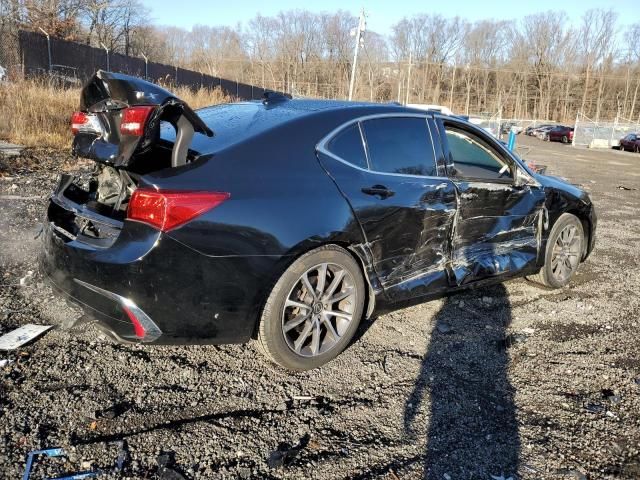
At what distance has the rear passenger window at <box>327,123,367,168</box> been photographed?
3.23m

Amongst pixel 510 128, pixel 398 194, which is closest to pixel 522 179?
pixel 398 194

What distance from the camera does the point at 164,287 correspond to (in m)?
2.58

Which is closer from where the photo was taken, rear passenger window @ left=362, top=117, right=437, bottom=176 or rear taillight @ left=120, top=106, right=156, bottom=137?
rear taillight @ left=120, top=106, right=156, bottom=137

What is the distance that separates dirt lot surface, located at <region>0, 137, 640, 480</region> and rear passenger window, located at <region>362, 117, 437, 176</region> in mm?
1220

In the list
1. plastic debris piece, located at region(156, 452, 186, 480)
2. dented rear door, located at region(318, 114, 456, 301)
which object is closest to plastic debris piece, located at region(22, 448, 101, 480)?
plastic debris piece, located at region(156, 452, 186, 480)

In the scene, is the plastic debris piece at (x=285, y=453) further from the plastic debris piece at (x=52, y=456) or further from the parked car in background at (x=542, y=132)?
the parked car in background at (x=542, y=132)

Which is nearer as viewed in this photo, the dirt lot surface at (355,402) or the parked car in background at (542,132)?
the dirt lot surface at (355,402)

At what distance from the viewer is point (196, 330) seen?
271 cm

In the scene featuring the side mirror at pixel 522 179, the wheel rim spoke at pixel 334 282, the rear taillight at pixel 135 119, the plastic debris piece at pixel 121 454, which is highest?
the rear taillight at pixel 135 119

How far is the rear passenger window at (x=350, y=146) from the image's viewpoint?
10.6 ft

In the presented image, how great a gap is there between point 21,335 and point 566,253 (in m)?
4.65

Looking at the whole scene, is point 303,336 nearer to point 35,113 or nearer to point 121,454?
point 121,454

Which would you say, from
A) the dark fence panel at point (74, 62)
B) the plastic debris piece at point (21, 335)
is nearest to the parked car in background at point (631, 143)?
the dark fence panel at point (74, 62)

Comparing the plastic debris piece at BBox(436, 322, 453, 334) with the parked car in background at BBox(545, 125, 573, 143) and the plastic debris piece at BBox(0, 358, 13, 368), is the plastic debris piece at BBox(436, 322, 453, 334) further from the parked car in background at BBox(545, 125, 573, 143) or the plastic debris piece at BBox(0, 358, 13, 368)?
the parked car in background at BBox(545, 125, 573, 143)
